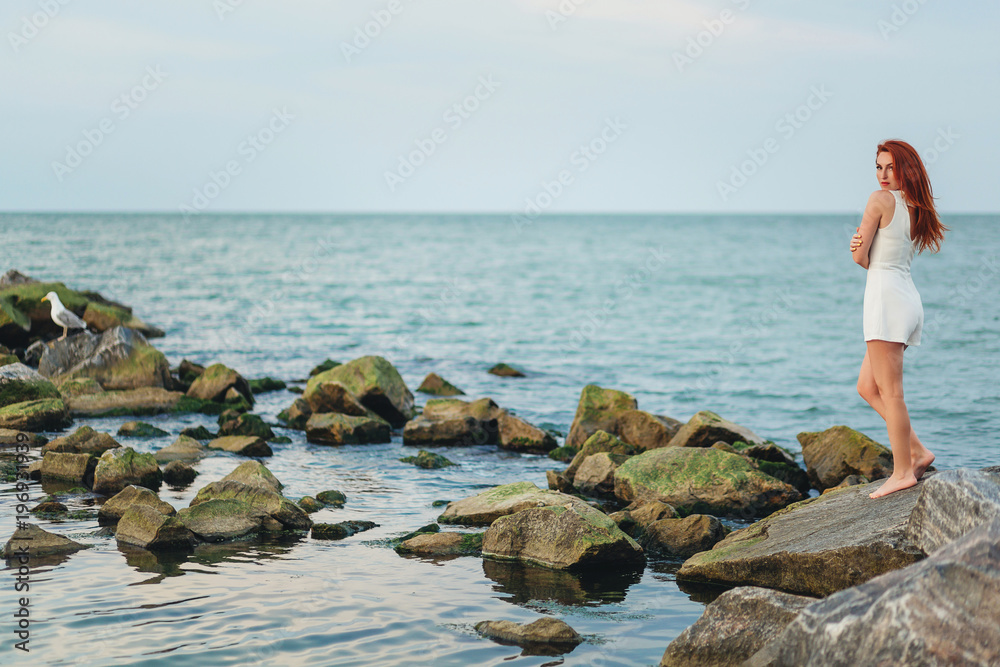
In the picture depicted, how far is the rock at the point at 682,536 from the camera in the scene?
8.81 meters

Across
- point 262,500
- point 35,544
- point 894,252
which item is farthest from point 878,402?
point 35,544

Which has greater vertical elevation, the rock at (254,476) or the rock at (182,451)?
the rock at (254,476)

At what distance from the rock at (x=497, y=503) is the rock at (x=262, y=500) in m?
1.58

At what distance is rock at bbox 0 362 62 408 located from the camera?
13.9 metres

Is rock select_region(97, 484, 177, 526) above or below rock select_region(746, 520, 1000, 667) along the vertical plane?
below

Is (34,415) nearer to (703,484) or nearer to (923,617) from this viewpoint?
(703,484)

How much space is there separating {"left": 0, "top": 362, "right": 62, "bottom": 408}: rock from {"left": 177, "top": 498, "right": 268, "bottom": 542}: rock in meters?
6.48

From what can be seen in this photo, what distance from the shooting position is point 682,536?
29.1 ft

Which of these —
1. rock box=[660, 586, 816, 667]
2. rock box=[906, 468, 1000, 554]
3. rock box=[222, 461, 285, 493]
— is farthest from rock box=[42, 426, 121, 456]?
rock box=[906, 468, 1000, 554]

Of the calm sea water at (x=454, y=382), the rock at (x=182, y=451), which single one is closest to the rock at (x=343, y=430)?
the calm sea water at (x=454, y=382)

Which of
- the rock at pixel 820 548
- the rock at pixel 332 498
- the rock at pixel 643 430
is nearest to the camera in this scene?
the rock at pixel 820 548

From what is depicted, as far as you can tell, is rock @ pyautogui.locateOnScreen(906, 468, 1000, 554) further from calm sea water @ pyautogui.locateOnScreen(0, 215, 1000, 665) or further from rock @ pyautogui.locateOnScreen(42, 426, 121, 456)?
rock @ pyautogui.locateOnScreen(42, 426, 121, 456)

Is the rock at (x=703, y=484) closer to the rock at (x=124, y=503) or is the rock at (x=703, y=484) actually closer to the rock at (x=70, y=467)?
the rock at (x=124, y=503)

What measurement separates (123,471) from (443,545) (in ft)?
14.3
